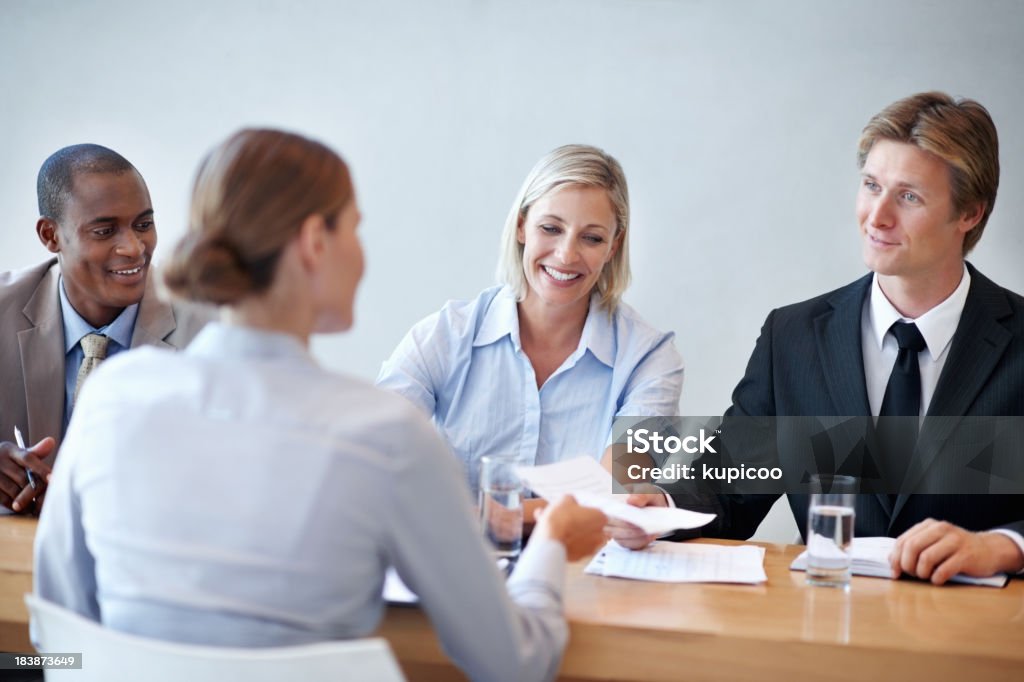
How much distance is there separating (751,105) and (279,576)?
9.95 feet

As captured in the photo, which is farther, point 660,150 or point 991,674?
point 660,150

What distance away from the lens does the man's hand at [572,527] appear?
1.40 m

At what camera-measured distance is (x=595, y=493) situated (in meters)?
1.84

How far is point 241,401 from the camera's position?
1.11 metres

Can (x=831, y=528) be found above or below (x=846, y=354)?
below

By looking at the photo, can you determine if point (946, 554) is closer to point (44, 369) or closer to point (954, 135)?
point (954, 135)

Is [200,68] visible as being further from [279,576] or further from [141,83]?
[279,576]

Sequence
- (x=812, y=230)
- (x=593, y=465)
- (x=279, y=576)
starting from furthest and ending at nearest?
1. (x=812, y=230)
2. (x=593, y=465)
3. (x=279, y=576)

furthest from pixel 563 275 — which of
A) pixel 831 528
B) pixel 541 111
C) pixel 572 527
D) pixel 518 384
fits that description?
pixel 541 111

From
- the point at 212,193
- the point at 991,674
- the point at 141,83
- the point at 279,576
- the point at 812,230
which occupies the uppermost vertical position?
the point at 141,83

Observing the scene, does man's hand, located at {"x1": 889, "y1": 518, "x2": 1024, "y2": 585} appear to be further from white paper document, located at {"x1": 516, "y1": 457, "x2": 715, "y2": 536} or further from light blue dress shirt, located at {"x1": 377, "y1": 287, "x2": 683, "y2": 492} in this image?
light blue dress shirt, located at {"x1": 377, "y1": 287, "x2": 683, "y2": 492}

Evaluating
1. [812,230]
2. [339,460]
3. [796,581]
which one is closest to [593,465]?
[796,581]

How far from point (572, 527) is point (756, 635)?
280 millimetres

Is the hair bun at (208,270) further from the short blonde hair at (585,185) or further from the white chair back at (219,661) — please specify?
the short blonde hair at (585,185)
